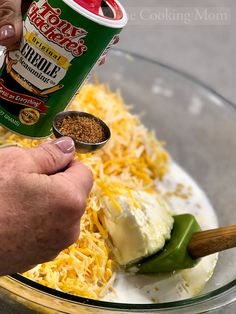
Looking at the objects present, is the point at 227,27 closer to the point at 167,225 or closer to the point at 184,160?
the point at 184,160

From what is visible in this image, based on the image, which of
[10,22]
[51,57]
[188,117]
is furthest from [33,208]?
[188,117]

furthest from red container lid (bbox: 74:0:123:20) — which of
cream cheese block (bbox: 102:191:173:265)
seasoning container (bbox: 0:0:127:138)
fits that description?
cream cheese block (bbox: 102:191:173:265)

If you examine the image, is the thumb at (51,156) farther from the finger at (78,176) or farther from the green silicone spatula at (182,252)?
the green silicone spatula at (182,252)

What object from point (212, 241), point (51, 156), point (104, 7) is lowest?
point (212, 241)

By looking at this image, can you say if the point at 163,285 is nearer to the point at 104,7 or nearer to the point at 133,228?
the point at 133,228

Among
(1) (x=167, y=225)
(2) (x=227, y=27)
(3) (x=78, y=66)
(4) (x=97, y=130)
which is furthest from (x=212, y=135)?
(2) (x=227, y=27)

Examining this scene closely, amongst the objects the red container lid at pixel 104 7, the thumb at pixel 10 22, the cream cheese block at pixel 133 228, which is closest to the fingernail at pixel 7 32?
the thumb at pixel 10 22
